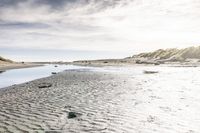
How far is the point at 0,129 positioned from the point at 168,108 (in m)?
7.67

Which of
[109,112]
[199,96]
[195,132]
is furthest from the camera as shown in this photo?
[199,96]

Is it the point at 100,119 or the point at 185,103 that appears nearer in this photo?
the point at 100,119

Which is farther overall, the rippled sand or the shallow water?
the shallow water

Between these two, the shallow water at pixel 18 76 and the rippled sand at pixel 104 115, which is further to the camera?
the shallow water at pixel 18 76

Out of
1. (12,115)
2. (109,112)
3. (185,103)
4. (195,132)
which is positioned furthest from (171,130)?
(12,115)

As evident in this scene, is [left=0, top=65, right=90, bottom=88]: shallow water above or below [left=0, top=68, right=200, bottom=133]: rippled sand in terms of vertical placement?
below

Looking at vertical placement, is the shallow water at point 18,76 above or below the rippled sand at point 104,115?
below

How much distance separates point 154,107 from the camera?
14406 mm

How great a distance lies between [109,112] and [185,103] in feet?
14.5

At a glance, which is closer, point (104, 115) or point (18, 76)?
point (104, 115)

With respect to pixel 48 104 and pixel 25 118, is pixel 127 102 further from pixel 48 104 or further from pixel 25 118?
pixel 25 118

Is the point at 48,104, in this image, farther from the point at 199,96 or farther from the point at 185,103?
the point at 199,96

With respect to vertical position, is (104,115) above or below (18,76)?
above

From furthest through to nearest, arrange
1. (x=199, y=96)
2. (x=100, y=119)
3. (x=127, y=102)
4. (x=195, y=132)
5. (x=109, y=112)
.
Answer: (x=199, y=96), (x=127, y=102), (x=109, y=112), (x=100, y=119), (x=195, y=132)
